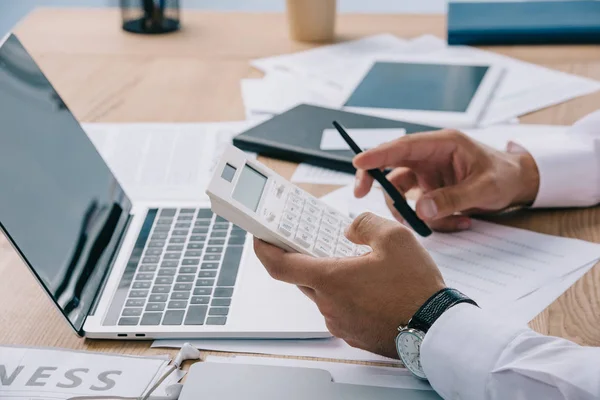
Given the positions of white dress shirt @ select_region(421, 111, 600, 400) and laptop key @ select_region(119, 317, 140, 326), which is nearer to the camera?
white dress shirt @ select_region(421, 111, 600, 400)

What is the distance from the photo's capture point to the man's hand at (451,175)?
0.97m

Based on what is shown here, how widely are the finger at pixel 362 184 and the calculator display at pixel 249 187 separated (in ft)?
0.67

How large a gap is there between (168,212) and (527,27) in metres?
0.92

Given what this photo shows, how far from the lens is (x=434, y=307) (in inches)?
28.9

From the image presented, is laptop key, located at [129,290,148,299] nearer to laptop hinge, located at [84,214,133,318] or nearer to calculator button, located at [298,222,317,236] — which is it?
laptop hinge, located at [84,214,133,318]

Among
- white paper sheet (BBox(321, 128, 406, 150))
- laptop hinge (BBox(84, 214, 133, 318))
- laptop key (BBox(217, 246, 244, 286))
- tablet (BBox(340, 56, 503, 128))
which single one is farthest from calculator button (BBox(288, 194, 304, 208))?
tablet (BBox(340, 56, 503, 128))

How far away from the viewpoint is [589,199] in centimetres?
105

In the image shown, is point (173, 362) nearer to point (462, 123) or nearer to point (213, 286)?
point (213, 286)

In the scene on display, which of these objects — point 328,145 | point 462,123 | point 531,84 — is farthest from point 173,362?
point 531,84

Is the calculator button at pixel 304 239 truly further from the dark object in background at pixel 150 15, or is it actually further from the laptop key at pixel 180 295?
the dark object in background at pixel 150 15

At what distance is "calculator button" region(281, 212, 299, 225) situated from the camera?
79 centimetres

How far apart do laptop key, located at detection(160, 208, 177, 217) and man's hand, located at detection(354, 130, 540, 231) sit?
0.22 meters

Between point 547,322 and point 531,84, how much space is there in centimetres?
70

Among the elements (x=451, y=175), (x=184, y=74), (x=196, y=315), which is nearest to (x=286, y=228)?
(x=196, y=315)
